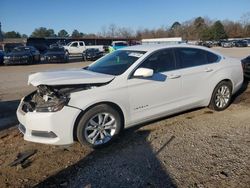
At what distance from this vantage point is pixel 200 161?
4.28 meters

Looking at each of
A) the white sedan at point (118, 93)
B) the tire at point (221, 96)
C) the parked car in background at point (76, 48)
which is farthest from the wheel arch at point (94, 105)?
the parked car in background at point (76, 48)

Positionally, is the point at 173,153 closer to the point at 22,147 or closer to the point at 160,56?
the point at 160,56

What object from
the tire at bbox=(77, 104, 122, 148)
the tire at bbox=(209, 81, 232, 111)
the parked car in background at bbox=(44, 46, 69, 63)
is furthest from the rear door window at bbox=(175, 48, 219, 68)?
the parked car in background at bbox=(44, 46, 69, 63)

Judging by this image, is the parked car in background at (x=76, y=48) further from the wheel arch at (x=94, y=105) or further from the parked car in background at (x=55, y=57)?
the wheel arch at (x=94, y=105)

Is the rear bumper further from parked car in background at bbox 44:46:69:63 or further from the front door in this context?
parked car in background at bbox 44:46:69:63

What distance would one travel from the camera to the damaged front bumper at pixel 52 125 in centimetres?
445

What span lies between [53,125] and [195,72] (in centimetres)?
311

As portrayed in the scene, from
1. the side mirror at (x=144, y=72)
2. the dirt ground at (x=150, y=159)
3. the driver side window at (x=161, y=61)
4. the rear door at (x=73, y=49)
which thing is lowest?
Answer: the dirt ground at (x=150, y=159)

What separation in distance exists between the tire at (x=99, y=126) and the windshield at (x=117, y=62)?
2.57ft

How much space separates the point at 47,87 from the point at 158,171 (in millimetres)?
2173

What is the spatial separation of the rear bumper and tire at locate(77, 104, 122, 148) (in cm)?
17

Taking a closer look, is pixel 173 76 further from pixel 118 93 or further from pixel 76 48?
pixel 76 48

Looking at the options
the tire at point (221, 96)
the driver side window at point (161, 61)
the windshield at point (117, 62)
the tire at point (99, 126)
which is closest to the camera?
the tire at point (99, 126)

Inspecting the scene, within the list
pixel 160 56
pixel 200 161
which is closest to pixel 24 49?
pixel 160 56
